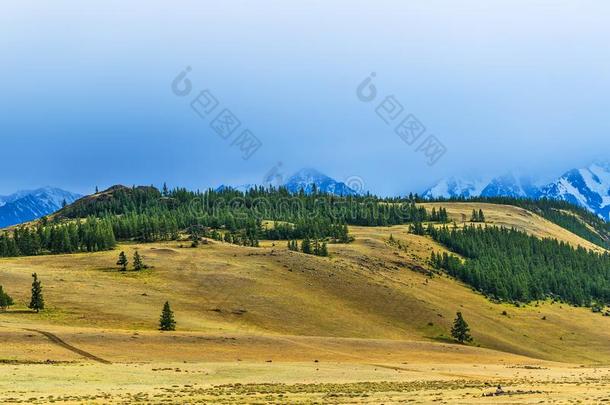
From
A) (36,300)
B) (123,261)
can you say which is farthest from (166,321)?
(123,261)

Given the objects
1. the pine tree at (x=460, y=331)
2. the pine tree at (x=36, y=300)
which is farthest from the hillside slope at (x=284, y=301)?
the pine tree at (x=460, y=331)

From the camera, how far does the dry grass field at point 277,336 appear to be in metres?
59.8

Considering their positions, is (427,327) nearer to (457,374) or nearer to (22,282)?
(457,374)

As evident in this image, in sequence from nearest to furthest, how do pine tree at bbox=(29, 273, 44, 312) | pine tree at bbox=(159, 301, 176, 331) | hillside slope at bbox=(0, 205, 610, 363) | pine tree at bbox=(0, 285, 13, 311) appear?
pine tree at bbox=(159, 301, 176, 331), pine tree at bbox=(29, 273, 44, 312), pine tree at bbox=(0, 285, 13, 311), hillside slope at bbox=(0, 205, 610, 363)

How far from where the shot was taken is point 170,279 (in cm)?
14850

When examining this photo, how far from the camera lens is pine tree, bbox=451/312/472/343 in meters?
132

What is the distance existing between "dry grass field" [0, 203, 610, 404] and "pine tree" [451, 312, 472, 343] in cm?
334

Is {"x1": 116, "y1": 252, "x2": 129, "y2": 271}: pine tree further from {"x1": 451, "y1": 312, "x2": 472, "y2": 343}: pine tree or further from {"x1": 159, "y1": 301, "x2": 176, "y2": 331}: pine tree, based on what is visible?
{"x1": 451, "y1": 312, "x2": 472, "y2": 343}: pine tree

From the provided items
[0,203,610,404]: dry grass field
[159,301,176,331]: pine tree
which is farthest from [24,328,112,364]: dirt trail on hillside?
[159,301,176,331]: pine tree

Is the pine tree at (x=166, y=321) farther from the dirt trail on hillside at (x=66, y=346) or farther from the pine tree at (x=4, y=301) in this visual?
the pine tree at (x=4, y=301)

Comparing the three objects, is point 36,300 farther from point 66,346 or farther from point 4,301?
point 66,346

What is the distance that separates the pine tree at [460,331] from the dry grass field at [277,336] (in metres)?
3.34

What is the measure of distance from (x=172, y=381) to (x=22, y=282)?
80169 mm

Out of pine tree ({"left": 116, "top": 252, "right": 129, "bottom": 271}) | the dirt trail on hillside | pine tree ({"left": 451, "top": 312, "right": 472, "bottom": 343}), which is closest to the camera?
the dirt trail on hillside
